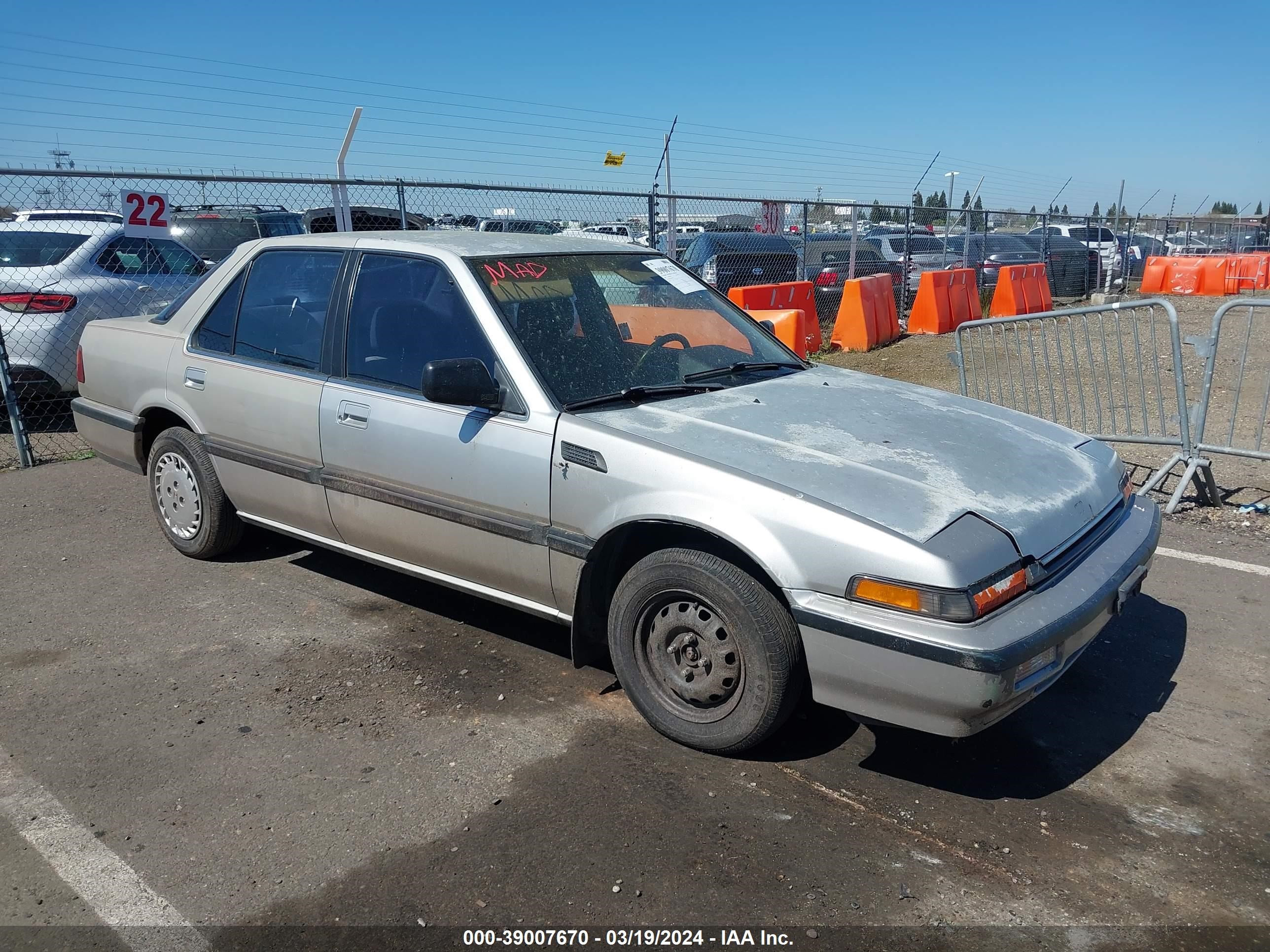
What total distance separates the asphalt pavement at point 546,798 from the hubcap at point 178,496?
2.29 feet

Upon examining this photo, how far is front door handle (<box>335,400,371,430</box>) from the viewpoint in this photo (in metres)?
4.06

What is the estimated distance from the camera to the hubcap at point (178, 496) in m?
5.08

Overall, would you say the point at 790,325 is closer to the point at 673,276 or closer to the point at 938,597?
the point at 673,276

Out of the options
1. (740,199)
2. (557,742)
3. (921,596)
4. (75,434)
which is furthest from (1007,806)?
(740,199)

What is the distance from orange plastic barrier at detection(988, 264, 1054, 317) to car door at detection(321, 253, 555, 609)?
12.7 meters

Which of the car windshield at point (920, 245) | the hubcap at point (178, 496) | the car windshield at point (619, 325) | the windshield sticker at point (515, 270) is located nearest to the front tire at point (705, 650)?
the car windshield at point (619, 325)

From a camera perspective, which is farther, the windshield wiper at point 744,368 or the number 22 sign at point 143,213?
the number 22 sign at point 143,213

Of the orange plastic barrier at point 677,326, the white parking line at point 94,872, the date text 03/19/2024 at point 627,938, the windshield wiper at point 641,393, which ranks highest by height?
the orange plastic barrier at point 677,326

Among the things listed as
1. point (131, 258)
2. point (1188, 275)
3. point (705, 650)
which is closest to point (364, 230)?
point (131, 258)

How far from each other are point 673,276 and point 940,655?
8.24ft

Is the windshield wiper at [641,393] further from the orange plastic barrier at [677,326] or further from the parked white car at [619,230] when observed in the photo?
the parked white car at [619,230]

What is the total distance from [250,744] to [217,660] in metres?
0.81

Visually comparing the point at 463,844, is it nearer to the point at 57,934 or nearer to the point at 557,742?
the point at 557,742

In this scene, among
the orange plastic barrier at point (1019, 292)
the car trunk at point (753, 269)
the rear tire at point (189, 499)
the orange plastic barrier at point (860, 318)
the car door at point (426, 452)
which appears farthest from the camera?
the orange plastic barrier at point (1019, 292)
